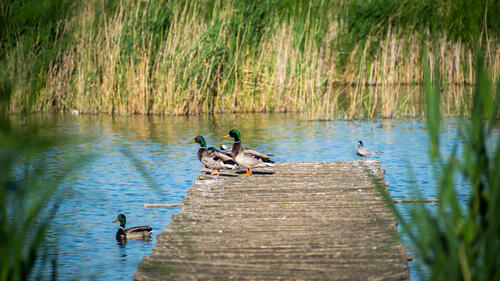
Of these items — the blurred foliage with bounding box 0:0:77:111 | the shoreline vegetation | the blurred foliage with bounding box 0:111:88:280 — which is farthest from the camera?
the shoreline vegetation

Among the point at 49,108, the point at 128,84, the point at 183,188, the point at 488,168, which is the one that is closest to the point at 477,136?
the point at 488,168

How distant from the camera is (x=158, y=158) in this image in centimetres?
1211

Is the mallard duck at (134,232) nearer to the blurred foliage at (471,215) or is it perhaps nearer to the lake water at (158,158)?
the lake water at (158,158)

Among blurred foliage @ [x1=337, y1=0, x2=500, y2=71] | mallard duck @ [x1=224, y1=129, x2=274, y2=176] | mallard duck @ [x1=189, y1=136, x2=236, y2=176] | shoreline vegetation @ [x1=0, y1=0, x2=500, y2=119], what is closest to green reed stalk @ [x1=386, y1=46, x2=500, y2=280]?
mallard duck @ [x1=224, y1=129, x2=274, y2=176]

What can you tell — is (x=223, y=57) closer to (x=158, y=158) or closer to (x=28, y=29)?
(x=158, y=158)

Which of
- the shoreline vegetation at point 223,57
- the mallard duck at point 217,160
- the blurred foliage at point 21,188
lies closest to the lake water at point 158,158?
the shoreline vegetation at point 223,57

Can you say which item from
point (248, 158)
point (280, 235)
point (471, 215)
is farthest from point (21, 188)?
point (248, 158)

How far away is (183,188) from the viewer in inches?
380

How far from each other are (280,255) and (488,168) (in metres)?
2.24

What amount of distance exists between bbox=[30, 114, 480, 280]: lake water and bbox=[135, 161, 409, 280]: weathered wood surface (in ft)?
1.66

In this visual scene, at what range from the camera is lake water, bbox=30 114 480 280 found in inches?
263

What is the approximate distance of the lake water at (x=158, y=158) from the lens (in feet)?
22.0

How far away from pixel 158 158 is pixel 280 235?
6601 mm

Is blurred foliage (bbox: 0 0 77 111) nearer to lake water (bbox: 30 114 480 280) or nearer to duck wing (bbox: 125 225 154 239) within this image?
lake water (bbox: 30 114 480 280)
